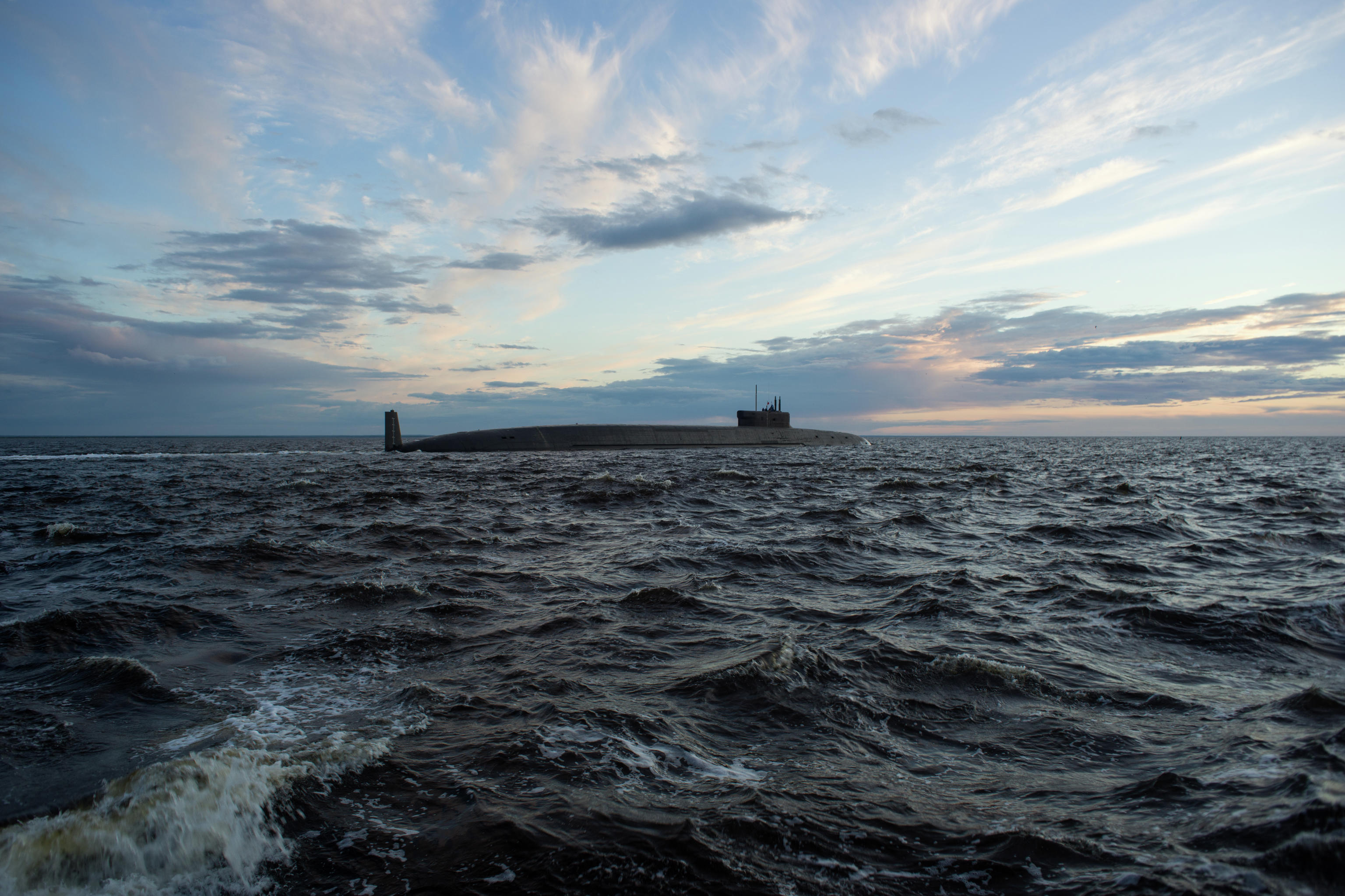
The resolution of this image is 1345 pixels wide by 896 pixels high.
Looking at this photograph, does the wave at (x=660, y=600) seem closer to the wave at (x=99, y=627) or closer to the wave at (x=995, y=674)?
the wave at (x=995, y=674)

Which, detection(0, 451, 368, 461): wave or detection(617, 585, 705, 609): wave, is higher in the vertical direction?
detection(0, 451, 368, 461): wave

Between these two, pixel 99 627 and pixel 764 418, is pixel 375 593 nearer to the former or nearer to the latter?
pixel 99 627

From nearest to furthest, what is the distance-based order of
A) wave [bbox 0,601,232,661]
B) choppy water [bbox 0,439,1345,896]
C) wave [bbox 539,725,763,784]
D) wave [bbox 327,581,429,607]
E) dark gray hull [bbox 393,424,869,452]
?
1. choppy water [bbox 0,439,1345,896]
2. wave [bbox 539,725,763,784]
3. wave [bbox 0,601,232,661]
4. wave [bbox 327,581,429,607]
5. dark gray hull [bbox 393,424,869,452]

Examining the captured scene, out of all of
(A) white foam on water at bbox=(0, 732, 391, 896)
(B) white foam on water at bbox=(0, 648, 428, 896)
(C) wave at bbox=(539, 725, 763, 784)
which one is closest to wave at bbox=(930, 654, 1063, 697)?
(C) wave at bbox=(539, 725, 763, 784)

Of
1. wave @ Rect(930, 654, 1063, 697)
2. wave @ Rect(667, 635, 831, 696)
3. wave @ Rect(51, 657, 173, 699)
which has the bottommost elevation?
wave @ Rect(930, 654, 1063, 697)

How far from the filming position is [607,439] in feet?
225

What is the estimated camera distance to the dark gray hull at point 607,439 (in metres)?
67.2

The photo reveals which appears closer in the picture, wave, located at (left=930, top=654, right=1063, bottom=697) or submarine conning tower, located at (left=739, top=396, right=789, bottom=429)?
wave, located at (left=930, top=654, right=1063, bottom=697)

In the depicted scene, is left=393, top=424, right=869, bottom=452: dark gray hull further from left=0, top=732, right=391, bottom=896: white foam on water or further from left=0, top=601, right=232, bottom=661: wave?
left=0, top=732, right=391, bottom=896: white foam on water

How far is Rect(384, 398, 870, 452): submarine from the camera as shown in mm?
67312

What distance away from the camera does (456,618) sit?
32.2 feet

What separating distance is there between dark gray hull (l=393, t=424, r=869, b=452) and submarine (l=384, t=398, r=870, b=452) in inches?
1.9

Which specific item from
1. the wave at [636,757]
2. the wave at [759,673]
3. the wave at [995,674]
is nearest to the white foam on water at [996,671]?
the wave at [995,674]

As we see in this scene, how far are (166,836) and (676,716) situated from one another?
3.89 metres
